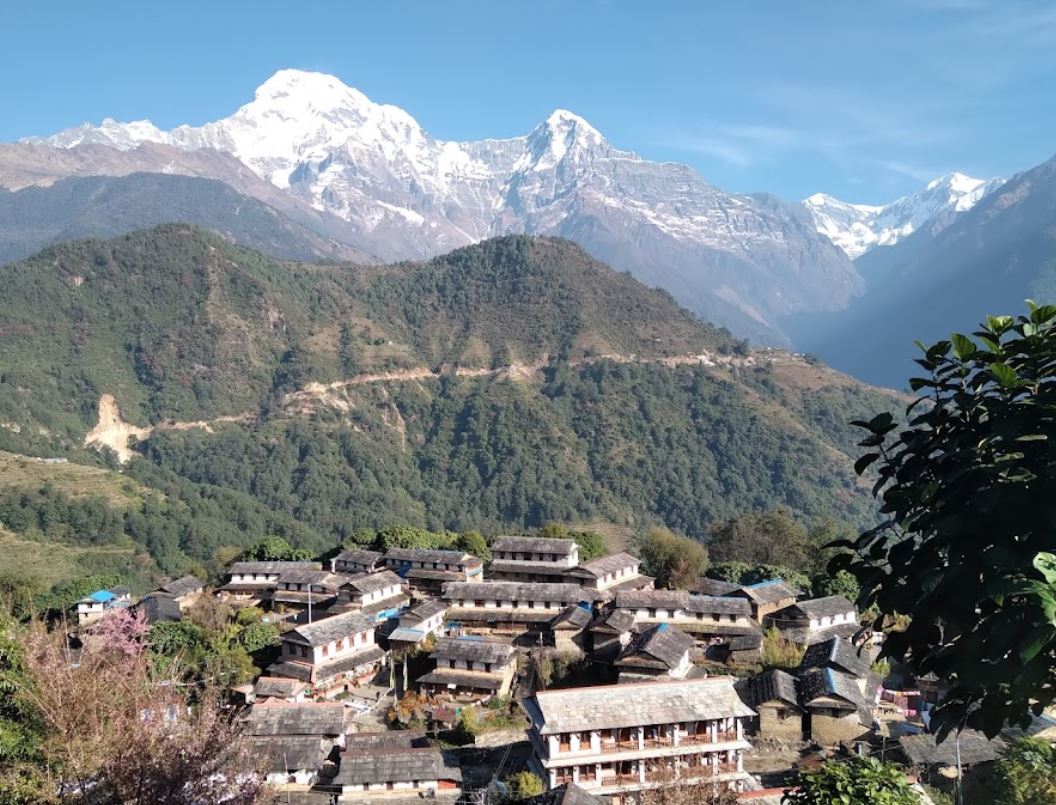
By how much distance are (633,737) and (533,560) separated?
25845 mm

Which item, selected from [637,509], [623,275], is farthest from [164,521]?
[623,275]

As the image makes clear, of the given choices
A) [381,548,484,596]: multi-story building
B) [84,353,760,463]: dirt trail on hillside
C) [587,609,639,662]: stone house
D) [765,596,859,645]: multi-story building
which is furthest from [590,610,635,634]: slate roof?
[84,353,760,463]: dirt trail on hillside

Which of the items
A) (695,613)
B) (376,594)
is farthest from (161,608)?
(695,613)

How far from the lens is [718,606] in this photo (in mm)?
38406

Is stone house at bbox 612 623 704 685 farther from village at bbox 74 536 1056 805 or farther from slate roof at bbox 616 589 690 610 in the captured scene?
slate roof at bbox 616 589 690 610

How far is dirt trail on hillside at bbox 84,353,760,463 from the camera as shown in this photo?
129625mm

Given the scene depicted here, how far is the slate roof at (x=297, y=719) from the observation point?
1078 inches

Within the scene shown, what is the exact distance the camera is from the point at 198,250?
541 feet

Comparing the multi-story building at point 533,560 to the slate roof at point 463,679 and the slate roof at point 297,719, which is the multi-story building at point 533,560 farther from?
the slate roof at point 297,719

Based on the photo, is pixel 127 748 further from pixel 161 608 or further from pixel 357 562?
pixel 357 562

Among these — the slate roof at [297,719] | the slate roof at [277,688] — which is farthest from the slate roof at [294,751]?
the slate roof at [277,688]

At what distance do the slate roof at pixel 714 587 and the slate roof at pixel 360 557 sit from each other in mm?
19538

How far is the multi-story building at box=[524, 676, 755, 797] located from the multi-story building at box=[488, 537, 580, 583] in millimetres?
22838

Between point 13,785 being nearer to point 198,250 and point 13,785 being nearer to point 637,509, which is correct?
A: point 637,509
